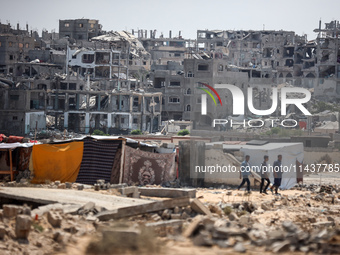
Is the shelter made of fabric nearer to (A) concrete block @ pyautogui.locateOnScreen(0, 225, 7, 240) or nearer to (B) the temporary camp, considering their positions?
(B) the temporary camp

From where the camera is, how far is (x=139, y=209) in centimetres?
1244

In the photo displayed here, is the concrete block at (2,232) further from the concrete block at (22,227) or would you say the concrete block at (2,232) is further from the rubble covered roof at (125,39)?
the rubble covered roof at (125,39)

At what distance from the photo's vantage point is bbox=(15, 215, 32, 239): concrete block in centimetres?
1048

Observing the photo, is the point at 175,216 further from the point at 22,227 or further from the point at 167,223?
the point at 22,227

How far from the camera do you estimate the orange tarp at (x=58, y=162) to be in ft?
64.4

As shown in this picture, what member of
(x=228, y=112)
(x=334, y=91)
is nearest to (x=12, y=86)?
(x=228, y=112)

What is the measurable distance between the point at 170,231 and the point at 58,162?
924cm

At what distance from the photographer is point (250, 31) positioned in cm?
9119

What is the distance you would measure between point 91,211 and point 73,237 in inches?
71.7

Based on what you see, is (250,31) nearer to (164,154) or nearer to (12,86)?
(12,86)

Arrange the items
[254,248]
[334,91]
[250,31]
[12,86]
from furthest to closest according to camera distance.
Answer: [250,31]
[334,91]
[12,86]
[254,248]

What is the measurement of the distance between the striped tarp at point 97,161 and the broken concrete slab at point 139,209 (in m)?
6.57

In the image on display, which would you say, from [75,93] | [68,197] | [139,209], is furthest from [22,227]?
[75,93]

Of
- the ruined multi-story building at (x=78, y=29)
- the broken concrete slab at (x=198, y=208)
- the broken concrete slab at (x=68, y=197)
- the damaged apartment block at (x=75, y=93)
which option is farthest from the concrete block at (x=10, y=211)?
the ruined multi-story building at (x=78, y=29)
